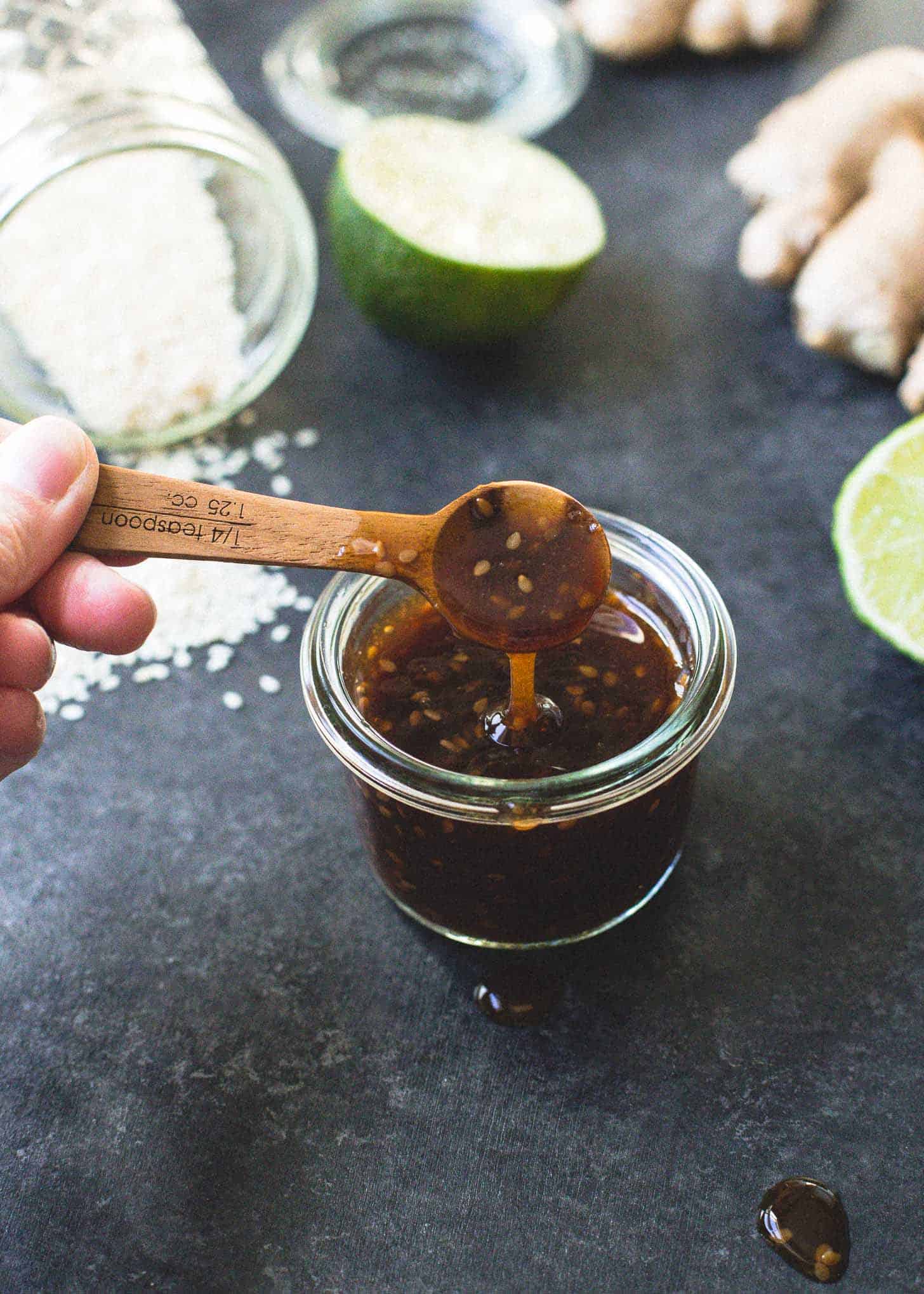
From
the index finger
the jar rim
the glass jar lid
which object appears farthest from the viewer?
the glass jar lid

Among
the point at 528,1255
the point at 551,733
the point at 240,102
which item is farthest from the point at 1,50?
the point at 528,1255

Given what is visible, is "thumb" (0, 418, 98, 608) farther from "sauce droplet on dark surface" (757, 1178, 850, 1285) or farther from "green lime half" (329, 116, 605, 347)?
"sauce droplet on dark surface" (757, 1178, 850, 1285)

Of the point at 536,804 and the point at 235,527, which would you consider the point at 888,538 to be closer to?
the point at 536,804

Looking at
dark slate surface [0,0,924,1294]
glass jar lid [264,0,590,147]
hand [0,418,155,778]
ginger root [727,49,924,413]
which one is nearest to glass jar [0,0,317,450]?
dark slate surface [0,0,924,1294]

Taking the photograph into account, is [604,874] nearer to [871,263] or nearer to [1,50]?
[871,263]

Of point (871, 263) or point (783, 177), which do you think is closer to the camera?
point (871, 263)

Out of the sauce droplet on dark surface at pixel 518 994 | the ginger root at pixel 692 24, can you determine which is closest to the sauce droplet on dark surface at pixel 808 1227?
the sauce droplet on dark surface at pixel 518 994

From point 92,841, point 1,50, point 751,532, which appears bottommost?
point 92,841
